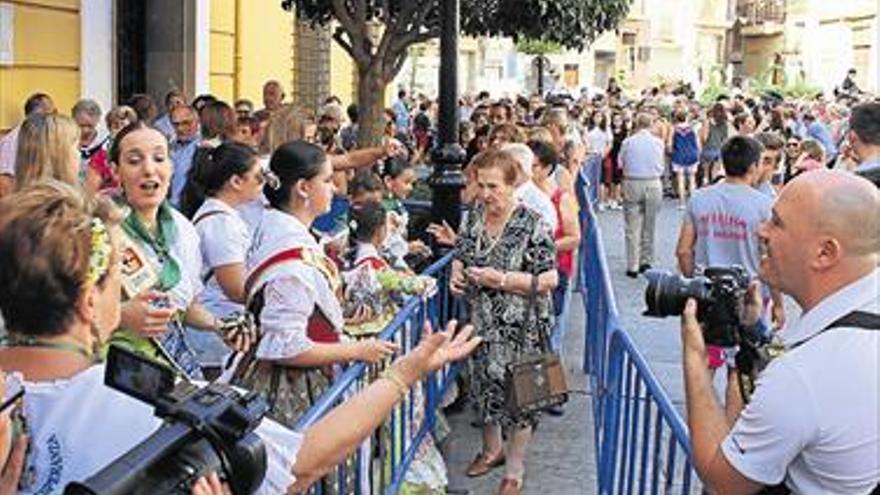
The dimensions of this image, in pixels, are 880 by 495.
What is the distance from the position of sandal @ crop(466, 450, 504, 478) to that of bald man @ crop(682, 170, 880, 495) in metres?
3.25

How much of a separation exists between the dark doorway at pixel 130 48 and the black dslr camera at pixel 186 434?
10.7 metres

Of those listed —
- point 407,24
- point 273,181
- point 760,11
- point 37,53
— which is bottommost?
point 273,181

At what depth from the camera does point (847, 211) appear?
2.88 meters

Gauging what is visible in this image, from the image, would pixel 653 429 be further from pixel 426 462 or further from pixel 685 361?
pixel 426 462

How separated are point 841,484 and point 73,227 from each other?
5.87ft

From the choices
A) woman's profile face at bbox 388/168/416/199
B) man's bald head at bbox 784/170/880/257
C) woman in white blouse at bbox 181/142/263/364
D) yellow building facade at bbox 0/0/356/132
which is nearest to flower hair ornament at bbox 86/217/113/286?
man's bald head at bbox 784/170/880/257

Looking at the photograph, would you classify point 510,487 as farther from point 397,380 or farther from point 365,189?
point 397,380

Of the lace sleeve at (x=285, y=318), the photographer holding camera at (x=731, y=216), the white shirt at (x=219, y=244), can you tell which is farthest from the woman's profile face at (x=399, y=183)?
the lace sleeve at (x=285, y=318)

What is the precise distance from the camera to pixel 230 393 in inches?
79.9

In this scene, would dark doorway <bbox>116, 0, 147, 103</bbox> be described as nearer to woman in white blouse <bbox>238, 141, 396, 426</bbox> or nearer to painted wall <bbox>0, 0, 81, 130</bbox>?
painted wall <bbox>0, 0, 81, 130</bbox>

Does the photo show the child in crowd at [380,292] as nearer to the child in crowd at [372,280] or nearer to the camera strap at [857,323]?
the child in crowd at [372,280]

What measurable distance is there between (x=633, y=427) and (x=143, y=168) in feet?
6.91

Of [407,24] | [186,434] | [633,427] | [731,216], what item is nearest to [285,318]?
[633,427]

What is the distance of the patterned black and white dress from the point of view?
19.1ft
